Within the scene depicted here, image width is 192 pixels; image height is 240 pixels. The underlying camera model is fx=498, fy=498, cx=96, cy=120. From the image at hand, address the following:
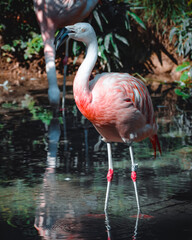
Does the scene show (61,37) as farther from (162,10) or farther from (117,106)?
(162,10)

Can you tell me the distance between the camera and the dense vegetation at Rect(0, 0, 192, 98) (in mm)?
9453

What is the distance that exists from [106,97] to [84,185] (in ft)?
3.59

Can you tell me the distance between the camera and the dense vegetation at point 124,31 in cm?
945

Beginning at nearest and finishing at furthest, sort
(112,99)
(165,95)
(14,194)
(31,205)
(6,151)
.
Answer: (112,99), (31,205), (14,194), (6,151), (165,95)

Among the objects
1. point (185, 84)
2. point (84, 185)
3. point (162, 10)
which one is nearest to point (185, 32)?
point (185, 84)

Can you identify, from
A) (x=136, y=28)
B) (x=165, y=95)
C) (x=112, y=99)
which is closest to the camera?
(x=112, y=99)

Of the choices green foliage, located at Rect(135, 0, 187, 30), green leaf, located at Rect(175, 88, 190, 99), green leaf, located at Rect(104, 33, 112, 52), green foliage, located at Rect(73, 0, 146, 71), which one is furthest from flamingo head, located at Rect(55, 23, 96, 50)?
green foliage, located at Rect(135, 0, 187, 30)

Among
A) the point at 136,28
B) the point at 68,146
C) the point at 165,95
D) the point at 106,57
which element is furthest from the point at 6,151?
the point at 136,28

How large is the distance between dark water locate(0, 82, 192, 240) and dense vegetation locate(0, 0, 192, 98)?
3146mm

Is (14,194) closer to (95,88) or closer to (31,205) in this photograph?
(31,205)

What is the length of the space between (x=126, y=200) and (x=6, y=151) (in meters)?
1.88

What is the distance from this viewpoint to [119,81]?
11.1ft

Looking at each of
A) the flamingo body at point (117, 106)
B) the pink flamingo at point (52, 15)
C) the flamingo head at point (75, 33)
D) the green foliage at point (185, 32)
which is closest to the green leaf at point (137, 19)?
the green foliage at point (185, 32)

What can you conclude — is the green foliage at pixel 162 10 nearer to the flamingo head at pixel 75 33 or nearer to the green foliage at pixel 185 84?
the green foliage at pixel 185 84
